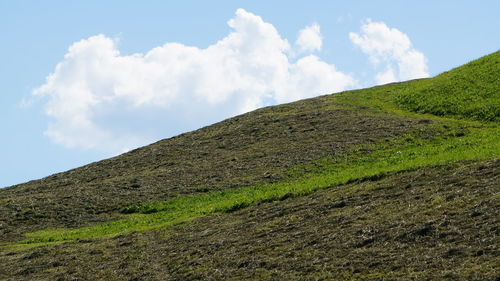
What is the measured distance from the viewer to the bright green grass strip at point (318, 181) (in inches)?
1459

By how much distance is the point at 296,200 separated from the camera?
35031 millimetres

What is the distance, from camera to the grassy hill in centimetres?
2116

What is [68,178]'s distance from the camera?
58.2 m

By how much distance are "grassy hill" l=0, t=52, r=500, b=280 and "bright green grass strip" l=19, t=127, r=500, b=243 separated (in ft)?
0.56

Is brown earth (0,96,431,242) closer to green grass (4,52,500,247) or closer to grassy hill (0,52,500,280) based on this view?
grassy hill (0,52,500,280)

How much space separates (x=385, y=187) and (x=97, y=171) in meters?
34.1

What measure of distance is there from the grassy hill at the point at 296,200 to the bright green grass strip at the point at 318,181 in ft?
0.56

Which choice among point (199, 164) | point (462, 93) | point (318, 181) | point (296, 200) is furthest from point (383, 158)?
point (462, 93)

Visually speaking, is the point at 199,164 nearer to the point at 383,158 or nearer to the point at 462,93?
the point at 383,158

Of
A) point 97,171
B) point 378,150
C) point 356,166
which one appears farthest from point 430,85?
point 97,171

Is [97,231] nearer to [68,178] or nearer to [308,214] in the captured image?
[308,214]

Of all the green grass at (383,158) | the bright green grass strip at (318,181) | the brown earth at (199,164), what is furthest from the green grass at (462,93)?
the bright green grass strip at (318,181)

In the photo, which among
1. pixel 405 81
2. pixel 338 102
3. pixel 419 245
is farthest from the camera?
pixel 405 81

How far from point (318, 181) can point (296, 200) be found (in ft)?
15.5
